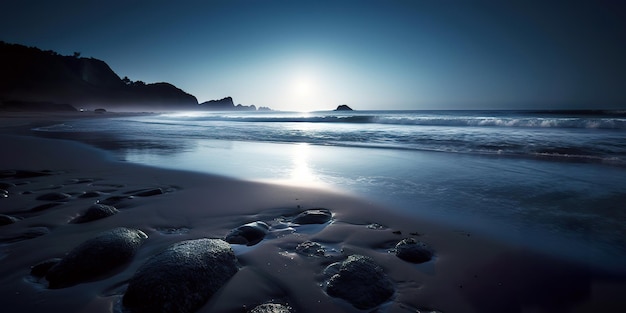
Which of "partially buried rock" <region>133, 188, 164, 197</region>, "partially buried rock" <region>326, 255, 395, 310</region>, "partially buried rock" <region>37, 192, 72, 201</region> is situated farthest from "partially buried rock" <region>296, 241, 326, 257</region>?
"partially buried rock" <region>37, 192, 72, 201</region>

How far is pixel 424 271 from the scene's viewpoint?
2227 millimetres

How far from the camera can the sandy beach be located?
6.06ft

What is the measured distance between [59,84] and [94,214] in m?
117

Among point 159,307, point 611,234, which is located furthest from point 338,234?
point 611,234

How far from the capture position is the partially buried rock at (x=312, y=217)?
318 centimetres

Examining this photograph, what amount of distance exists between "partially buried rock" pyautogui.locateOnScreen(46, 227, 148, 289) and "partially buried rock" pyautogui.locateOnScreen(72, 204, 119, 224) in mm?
982

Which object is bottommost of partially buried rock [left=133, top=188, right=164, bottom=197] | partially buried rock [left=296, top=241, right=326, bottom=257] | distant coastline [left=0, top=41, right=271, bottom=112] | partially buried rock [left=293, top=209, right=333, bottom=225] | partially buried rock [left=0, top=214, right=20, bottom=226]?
partially buried rock [left=296, top=241, right=326, bottom=257]

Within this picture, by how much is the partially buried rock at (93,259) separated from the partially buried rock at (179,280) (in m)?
0.51

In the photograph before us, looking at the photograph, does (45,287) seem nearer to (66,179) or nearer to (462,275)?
(462,275)

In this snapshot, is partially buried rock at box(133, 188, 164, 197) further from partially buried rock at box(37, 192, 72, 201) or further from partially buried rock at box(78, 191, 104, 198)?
partially buried rock at box(37, 192, 72, 201)

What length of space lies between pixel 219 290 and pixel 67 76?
415ft

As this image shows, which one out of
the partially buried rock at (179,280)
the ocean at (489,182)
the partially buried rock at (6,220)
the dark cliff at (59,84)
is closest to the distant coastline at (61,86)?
the dark cliff at (59,84)

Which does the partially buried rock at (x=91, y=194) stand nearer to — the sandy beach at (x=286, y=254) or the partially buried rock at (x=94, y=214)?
the sandy beach at (x=286, y=254)

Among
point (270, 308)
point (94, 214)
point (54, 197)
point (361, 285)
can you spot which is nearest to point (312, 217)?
point (361, 285)
